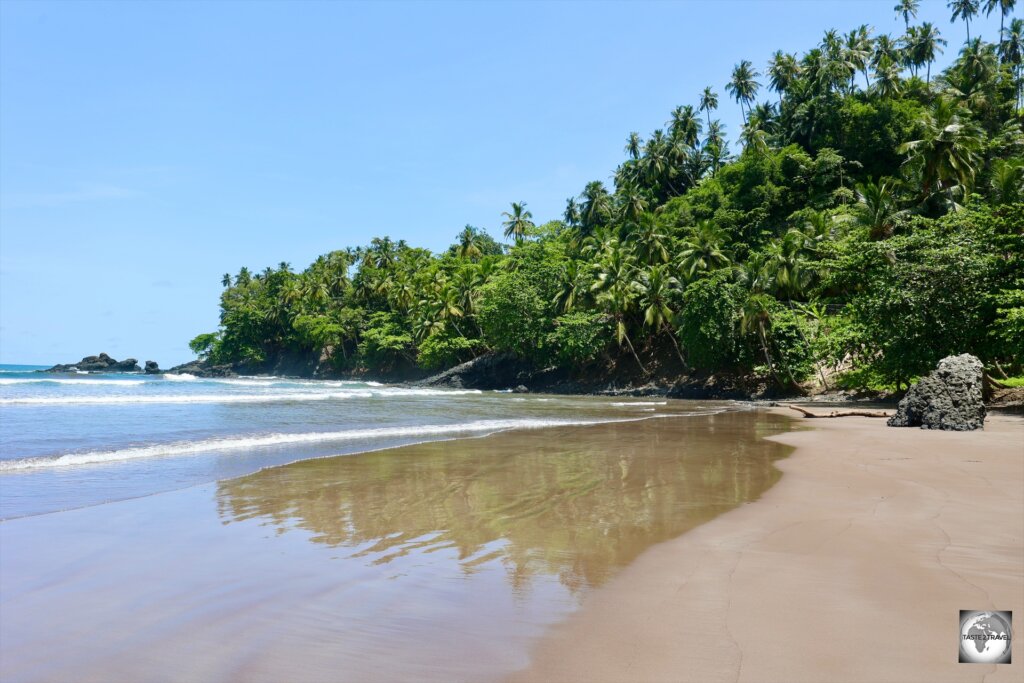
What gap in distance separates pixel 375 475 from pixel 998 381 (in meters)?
23.2

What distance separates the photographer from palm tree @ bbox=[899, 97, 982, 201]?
107 ft

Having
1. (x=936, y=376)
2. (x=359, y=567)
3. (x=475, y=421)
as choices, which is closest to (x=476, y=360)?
(x=475, y=421)

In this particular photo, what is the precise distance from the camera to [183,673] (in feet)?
9.77

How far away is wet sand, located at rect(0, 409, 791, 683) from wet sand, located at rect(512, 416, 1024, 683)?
0.29 m

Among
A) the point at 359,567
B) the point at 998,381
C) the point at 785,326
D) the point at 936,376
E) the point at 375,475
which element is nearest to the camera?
the point at 359,567

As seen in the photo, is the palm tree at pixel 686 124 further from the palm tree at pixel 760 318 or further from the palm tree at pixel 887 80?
the palm tree at pixel 760 318

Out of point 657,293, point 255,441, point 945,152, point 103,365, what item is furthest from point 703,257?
point 103,365

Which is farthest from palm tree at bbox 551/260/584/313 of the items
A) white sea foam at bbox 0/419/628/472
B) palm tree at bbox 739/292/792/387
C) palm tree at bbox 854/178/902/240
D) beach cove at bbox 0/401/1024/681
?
beach cove at bbox 0/401/1024/681

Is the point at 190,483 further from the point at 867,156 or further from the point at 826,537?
the point at 867,156

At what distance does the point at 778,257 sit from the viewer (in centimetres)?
3662

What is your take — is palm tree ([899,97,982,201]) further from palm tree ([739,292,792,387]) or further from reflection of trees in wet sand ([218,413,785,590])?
reflection of trees in wet sand ([218,413,785,590])

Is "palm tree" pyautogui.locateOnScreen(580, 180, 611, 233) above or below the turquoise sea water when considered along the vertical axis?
above

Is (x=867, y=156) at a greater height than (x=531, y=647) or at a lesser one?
greater

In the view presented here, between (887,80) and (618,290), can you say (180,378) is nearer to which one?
(618,290)
